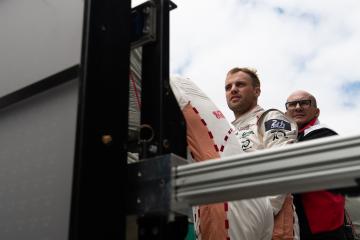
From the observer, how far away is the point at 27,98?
1.61 metres

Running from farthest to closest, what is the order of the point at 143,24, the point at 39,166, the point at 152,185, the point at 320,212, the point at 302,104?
the point at 302,104 → the point at 320,212 → the point at 143,24 → the point at 39,166 → the point at 152,185

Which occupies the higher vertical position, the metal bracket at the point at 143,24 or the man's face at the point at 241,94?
the man's face at the point at 241,94

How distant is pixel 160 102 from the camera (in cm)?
151

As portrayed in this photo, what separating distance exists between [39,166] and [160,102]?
1.31 ft

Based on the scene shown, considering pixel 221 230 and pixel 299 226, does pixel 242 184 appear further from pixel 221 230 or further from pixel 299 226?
pixel 299 226

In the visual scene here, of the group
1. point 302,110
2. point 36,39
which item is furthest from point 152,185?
point 302,110

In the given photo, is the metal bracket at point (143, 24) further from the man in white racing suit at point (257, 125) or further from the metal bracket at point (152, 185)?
the man in white racing suit at point (257, 125)

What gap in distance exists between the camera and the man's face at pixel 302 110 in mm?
3504

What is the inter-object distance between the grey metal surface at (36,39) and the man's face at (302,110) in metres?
A: 2.22

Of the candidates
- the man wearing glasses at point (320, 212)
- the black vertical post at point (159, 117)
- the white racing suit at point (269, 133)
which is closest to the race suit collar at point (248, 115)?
the white racing suit at point (269, 133)

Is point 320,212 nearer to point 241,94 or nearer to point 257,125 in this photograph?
point 257,125

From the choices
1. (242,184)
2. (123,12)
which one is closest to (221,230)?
(242,184)

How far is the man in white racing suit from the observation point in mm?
2477

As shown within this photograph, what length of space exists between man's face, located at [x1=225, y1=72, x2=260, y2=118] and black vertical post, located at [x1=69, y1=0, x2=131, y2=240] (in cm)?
166
